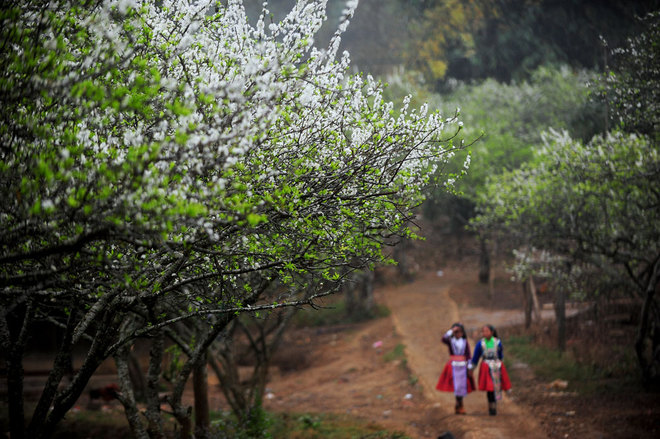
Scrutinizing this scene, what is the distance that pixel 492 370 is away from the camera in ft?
37.5

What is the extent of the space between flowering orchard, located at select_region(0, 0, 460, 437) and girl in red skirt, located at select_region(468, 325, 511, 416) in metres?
6.43

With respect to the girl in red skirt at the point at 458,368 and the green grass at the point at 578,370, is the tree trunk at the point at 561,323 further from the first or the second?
the girl in red skirt at the point at 458,368

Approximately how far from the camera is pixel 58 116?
3.91 m

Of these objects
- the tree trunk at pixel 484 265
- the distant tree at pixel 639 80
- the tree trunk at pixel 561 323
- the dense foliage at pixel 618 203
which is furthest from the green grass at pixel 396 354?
the distant tree at pixel 639 80

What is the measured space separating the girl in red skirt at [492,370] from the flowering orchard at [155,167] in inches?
253

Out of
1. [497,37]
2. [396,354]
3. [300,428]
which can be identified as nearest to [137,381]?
[300,428]

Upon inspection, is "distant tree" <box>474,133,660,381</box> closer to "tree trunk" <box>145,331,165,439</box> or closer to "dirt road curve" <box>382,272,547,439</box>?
"dirt road curve" <box>382,272,547,439</box>

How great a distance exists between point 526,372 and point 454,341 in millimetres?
5218

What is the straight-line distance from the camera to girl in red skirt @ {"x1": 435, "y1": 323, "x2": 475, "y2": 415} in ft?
38.7

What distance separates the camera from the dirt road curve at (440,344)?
10.9 m

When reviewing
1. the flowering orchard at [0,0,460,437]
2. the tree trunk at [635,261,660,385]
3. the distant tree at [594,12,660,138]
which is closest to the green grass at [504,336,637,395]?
the tree trunk at [635,261,660,385]

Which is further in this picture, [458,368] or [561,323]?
[561,323]

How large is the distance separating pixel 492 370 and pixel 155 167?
10141 mm

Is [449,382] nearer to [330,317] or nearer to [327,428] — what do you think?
[327,428]
